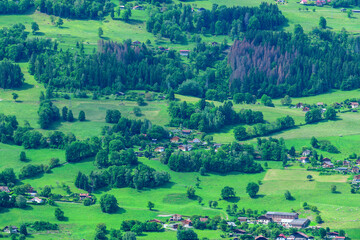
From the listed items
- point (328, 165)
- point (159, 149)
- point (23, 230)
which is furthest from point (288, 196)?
point (23, 230)

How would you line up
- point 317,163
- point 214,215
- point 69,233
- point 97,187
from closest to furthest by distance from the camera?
point 69,233, point 214,215, point 97,187, point 317,163

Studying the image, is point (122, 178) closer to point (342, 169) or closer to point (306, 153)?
point (306, 153)

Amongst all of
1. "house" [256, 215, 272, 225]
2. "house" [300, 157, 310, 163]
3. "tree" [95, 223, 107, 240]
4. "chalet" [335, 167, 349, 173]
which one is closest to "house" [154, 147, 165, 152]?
"house" [300, 157, 310, 163]

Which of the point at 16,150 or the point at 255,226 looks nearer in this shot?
the point at 255,226

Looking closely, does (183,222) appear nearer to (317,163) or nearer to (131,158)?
(131,158)

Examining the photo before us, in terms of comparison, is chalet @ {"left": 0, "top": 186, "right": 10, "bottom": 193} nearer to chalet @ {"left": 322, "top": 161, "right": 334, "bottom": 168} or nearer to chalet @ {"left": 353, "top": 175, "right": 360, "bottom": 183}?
chalet @ {"left": 322, "top": 161, "right": 334, "bottom": 168}

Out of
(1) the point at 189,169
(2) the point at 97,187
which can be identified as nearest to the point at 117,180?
(2) the point at 97,187

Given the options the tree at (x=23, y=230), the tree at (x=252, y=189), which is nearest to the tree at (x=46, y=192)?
the tree at (x=23, y=230)
